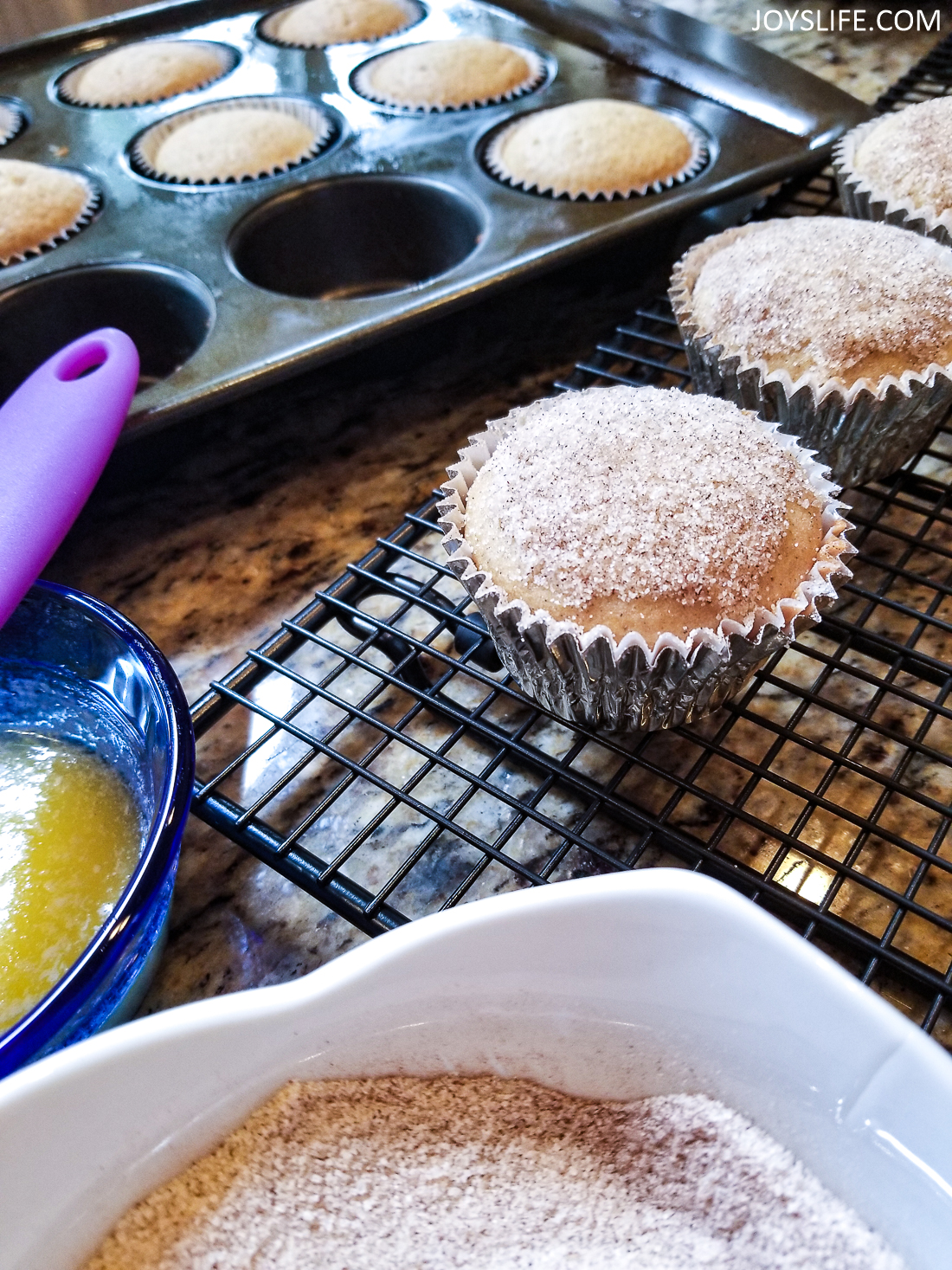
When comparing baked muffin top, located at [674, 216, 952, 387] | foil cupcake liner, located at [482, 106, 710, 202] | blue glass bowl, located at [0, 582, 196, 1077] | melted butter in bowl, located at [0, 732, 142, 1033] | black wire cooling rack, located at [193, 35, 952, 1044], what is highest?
foil cupcake liner, located at [482, 106, 710, 202]

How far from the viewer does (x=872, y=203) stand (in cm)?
129

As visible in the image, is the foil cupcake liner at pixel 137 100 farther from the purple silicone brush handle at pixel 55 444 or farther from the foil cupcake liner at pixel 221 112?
the purple silicone brush handle at pixel 55 444

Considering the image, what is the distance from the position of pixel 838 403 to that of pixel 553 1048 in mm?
765

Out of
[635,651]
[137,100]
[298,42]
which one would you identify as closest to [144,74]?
[137,100]

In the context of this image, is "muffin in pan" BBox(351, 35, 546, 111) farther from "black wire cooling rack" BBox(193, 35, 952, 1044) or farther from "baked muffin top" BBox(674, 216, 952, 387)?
"black wire cooling rack" BBox(193, 35, 952, 1044)

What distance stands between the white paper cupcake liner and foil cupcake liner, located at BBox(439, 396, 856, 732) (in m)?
1.42

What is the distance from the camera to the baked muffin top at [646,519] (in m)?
0.76

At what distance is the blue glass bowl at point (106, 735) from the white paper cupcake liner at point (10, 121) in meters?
1.35

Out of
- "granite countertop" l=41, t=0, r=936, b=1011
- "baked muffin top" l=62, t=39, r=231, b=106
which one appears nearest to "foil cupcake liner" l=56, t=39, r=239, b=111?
"baked muffin top" l=62, t=39, r=231, b=106

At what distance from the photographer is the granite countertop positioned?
107cm

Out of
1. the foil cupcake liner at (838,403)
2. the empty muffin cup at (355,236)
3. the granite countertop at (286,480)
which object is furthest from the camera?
the empty muffin cup at (355,236)

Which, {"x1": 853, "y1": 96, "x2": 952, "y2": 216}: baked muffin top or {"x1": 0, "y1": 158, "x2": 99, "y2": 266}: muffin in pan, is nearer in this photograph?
{"x1": 853, "y1": 96, "x2": 952, "y2": 216}: baked muffin top

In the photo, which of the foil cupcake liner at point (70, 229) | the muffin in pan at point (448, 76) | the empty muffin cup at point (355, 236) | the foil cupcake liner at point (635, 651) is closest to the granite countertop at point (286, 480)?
the empty muffin cup at point (355, 236)

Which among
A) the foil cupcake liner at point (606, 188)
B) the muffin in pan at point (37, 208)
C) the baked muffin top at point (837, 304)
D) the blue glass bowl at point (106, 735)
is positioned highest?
the muffin in pan at point (37, 208)
